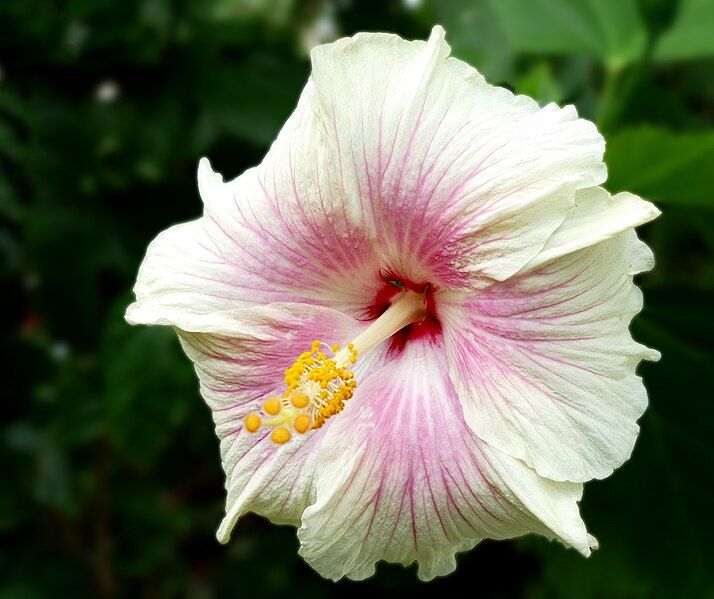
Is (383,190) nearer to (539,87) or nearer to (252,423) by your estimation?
(252,423)

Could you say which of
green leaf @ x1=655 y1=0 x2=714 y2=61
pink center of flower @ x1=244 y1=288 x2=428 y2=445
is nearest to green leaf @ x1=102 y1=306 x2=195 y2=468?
pink center of flower @ x1=244 y1=288 x2=428 y2=445

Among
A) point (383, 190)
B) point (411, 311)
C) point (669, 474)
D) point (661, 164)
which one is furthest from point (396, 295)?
point (669, 474)

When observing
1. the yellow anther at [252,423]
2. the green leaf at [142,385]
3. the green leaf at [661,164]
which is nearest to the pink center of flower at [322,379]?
the yellow anther at [252,423]

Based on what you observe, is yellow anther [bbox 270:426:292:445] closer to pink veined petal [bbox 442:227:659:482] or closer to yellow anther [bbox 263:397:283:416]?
yellow anther [bbox 263:397:283:416]

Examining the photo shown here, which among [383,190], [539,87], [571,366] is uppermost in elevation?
[539,87]

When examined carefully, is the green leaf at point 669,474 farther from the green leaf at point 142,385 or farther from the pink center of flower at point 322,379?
the green leaf at point 142,385

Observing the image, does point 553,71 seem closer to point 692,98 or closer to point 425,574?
point 692,98
